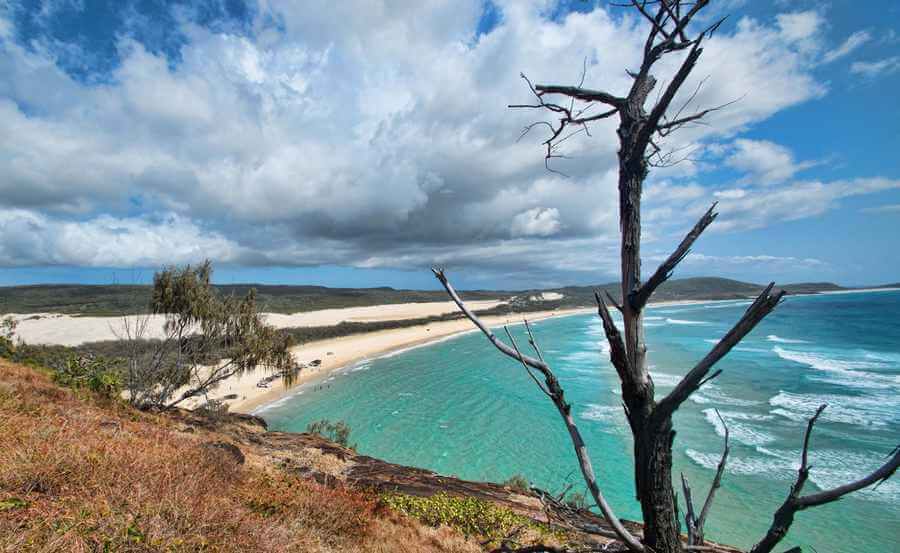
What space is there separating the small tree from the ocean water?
23.8 feet

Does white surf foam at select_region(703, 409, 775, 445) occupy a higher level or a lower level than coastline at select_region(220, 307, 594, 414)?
higher

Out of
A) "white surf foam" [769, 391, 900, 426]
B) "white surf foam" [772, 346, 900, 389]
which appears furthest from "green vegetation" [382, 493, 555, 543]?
"white surf foam" [772, 346, 900, 389]

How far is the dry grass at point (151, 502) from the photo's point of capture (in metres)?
3.77

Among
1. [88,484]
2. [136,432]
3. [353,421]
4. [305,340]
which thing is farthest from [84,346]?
[88,484]

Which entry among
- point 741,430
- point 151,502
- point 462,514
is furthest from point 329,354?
point 151,502

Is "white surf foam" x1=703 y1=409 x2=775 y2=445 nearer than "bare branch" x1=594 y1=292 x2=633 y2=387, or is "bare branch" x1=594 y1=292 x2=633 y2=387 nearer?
"bare branch" x1=594 y1=292 x2=633 y2=387

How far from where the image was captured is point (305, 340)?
185ft

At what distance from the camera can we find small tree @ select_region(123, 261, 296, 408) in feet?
52.1

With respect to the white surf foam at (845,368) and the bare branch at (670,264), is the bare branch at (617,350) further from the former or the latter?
the white surf foam at (845,368)

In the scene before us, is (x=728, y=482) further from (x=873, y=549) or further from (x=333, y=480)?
(x=333, y=480)

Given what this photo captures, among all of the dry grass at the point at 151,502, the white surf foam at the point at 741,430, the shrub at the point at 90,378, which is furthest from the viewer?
the white surf foam at the point at 741,430

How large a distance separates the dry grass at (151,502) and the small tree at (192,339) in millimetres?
7828

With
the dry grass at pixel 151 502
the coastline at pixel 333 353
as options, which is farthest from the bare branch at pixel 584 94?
the coastline at pixel 333 353

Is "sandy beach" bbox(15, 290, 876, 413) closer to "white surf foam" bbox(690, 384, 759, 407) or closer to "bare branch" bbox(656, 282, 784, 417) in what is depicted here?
"white surf foam" bbox(690, 384, 759, 407)
